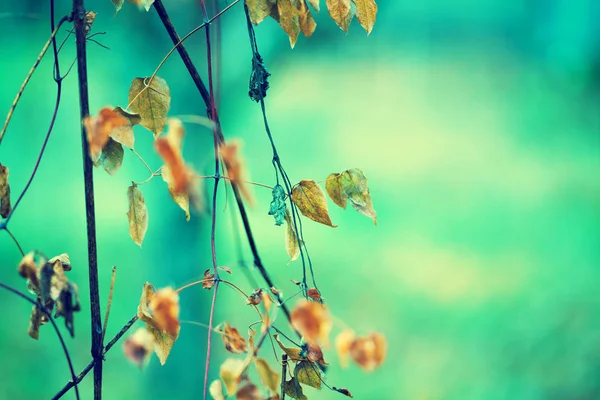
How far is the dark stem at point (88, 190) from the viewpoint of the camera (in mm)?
441

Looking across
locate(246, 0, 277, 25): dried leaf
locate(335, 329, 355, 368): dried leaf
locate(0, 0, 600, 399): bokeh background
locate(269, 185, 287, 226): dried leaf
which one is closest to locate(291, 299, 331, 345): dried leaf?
locate(335, 329, 355, 368): dried leaf

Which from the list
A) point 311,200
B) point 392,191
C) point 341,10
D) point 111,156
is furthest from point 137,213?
point 392,191

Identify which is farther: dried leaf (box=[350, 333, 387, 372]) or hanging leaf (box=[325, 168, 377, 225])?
hanging leaf (box=[325, 168, 377, 225])

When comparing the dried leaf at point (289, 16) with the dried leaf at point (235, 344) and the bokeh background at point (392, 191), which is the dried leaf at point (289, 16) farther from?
the bokeh background at point (392, 191)

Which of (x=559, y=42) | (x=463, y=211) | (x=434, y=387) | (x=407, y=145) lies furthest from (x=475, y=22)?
(x=434, y=387)

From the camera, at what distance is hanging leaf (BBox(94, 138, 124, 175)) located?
484 millimetres

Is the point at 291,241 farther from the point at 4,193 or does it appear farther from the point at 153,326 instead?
the point at 4,193

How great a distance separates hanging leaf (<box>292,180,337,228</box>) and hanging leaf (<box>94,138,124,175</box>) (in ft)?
0.55

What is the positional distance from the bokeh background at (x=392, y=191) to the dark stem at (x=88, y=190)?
1.08 metres

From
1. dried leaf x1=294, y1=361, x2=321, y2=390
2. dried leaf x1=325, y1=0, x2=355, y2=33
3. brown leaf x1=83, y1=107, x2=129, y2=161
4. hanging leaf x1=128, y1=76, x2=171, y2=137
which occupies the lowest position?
dried leaf x1=294, y1=361, x2=321, y2=390

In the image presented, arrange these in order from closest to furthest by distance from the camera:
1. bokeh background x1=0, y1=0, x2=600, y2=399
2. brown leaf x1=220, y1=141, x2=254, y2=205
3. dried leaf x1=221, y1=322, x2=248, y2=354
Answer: brown leaf x1=220, y1=141, x2=254, y2=205 → dried leaf x1=221, y1=322, x2=248, y2=354 → bokeh background x1=0, y1=0, x2=600, y2=399

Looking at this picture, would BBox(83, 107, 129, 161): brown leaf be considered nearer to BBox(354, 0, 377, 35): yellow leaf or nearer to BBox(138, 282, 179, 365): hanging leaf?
BBox(138, 282, 179, 365): hanging leaf

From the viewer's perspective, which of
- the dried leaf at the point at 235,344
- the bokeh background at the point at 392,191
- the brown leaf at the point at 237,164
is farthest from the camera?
the bokeh background at the point at 392,191

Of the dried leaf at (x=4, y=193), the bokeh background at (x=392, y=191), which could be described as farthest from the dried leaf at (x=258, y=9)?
the bokeh background at (x=392, y=191)
